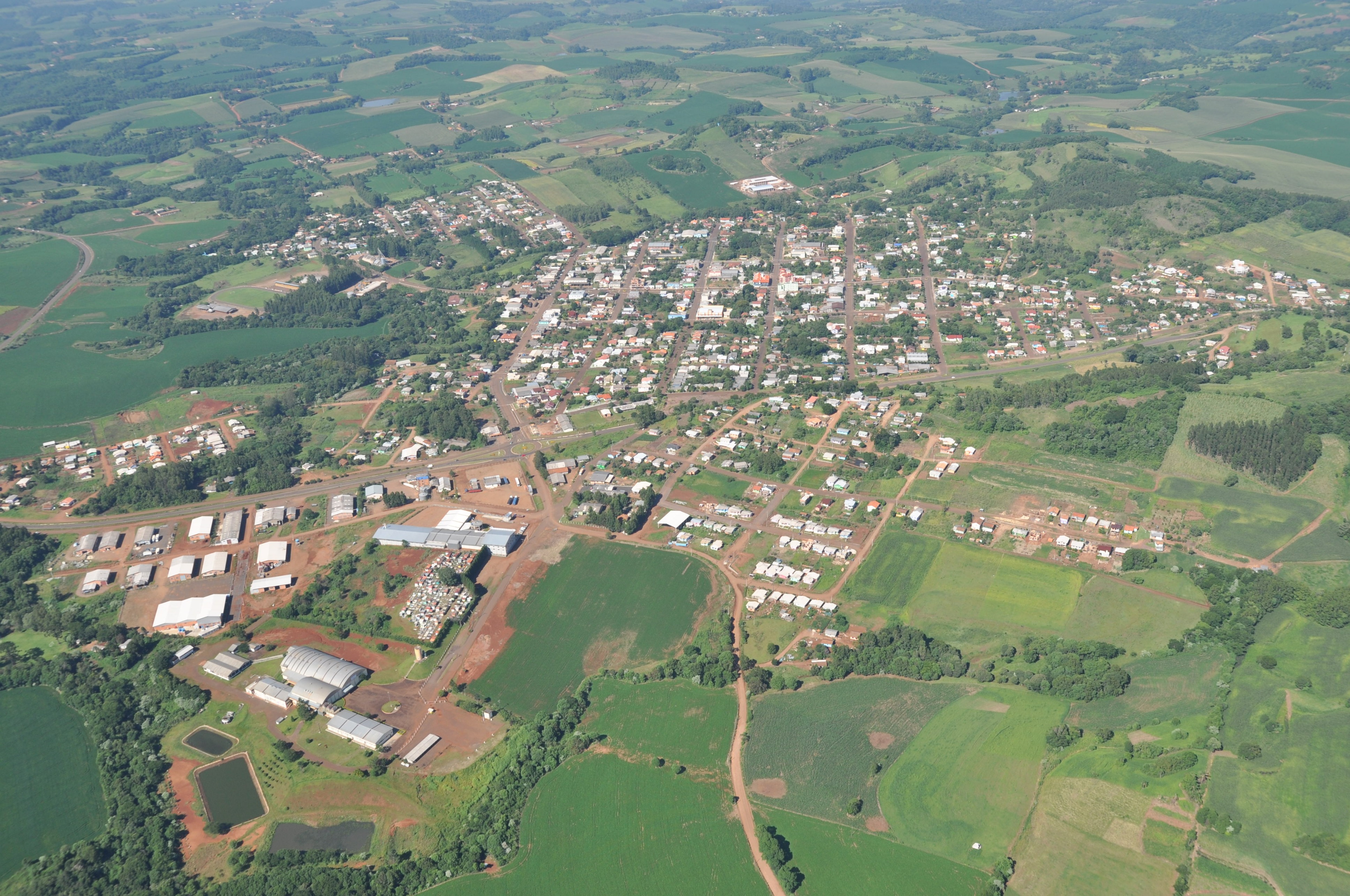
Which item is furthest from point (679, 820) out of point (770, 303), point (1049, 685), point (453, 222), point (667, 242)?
point (453, 222)

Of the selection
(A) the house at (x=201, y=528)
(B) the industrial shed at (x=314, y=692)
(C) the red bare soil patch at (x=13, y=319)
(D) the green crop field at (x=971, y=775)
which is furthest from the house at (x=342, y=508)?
(C) the red bare soil patch at (x=13, y=319)

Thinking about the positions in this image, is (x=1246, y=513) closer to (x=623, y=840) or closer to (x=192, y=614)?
(x=623, y=840)

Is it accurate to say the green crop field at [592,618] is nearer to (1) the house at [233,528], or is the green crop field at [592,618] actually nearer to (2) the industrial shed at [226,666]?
(2) the industrial shed at [226,666]

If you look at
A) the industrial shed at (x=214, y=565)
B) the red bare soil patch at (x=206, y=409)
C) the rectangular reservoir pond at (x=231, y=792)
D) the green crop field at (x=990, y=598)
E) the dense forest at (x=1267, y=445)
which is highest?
the dense forest at (x=1267, y=445)

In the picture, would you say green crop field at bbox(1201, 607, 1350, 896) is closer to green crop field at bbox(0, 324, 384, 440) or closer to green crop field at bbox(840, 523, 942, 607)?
green crop field at bbox(840, 523, 942, 607)

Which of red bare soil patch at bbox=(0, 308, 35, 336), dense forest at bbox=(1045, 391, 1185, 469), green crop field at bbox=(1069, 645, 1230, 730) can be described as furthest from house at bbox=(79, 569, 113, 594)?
dense forest at bbox=(1045, 391, 1185, 469)

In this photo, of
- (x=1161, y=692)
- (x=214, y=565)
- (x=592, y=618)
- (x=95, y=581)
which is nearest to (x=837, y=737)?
(x=592, y=618)

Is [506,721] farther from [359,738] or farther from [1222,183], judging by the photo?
[1222,183]
